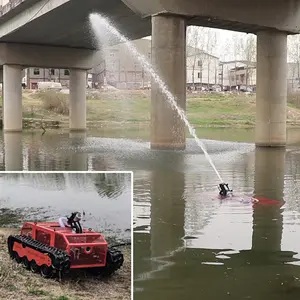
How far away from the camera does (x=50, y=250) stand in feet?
13.4

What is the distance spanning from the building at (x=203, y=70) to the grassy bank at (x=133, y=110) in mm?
34262

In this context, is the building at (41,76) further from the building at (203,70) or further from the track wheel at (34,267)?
the track wheel at (34,267)

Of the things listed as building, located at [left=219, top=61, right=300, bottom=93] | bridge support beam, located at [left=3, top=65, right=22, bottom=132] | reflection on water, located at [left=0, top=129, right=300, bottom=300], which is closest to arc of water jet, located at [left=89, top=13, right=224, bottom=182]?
reflection on water, located at [left=0, top=129, right=300, bottom=300]

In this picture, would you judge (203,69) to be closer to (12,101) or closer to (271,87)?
(12,101)

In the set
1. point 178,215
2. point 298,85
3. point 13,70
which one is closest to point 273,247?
point 178,215

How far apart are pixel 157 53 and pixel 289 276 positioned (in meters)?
21.9

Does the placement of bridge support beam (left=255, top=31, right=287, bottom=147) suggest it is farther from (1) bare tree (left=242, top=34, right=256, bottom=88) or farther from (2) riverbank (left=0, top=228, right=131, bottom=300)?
(1) bare tree (left=242, top=34, right=256, bottom=88)

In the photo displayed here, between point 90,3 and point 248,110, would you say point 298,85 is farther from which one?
point 90,3

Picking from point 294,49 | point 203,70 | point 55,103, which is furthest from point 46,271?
point 203,70

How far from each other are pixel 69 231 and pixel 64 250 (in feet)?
0.48

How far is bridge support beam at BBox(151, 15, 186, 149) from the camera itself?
27.3 metres

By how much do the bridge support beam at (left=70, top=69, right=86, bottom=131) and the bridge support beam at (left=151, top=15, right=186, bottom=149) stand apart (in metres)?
29.7

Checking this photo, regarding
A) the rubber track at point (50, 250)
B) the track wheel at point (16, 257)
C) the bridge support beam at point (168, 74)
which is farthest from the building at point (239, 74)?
the track wheel at point (16, 257)

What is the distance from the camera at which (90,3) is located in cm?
3275
